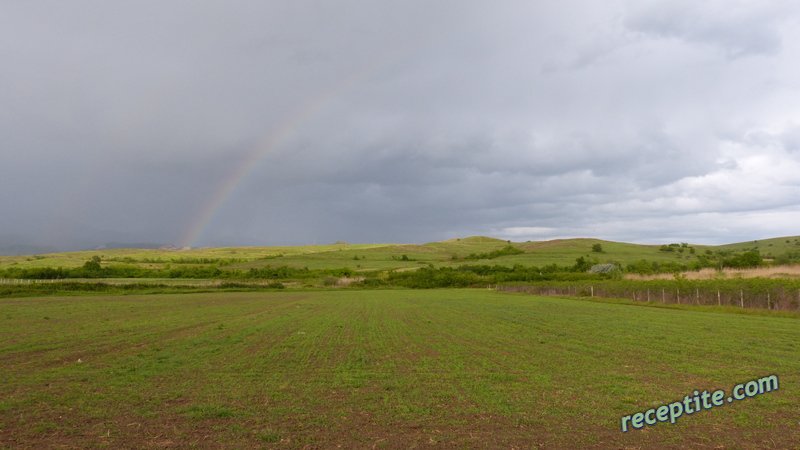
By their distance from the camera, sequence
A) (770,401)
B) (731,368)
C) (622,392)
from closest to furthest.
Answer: (770,401) < (622,392) < (731,368)

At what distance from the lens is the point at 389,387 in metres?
10.3

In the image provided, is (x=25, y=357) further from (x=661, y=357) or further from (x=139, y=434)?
(x=661, y=357)

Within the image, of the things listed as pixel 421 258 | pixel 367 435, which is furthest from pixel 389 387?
pixel 421 258

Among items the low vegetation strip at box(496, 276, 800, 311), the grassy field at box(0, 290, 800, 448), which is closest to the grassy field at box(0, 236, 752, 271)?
the low vegetation strip at box(496, 276, 800, 311)

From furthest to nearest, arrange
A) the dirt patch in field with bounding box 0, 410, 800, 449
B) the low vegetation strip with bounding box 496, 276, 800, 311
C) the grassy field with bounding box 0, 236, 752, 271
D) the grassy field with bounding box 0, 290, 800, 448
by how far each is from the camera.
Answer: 1. the grassy field with bounding box 0, 236, 752, 271
2. the low vegetation strip with bounding box 496, 276, 800, 311
3. the grassy field with bounding box 0, 290, 800, 448
4. the dirt patch in field with bounding box 0, 410, 800, 449

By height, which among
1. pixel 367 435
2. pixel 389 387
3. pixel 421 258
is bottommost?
pixel 421 258

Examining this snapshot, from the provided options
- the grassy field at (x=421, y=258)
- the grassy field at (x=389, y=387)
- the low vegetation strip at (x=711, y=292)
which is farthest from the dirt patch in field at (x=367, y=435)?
the grassy field at (x=421, y=258)

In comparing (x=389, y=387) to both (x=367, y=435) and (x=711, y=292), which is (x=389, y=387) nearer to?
(x=367, y=435)

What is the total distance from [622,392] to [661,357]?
5.11 m

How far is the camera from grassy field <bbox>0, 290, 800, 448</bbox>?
283 inches

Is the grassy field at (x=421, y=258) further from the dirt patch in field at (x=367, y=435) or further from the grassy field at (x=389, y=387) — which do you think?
the dirt patch in field at (x=367, y=435)

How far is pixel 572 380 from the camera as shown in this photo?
10.8m

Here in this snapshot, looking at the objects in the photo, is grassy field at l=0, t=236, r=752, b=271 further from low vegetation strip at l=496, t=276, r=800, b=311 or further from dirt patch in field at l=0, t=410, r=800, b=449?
dirt patch in field at l=0, t=410, r=800, b=449

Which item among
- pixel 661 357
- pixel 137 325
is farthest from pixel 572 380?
pixel 137 325
